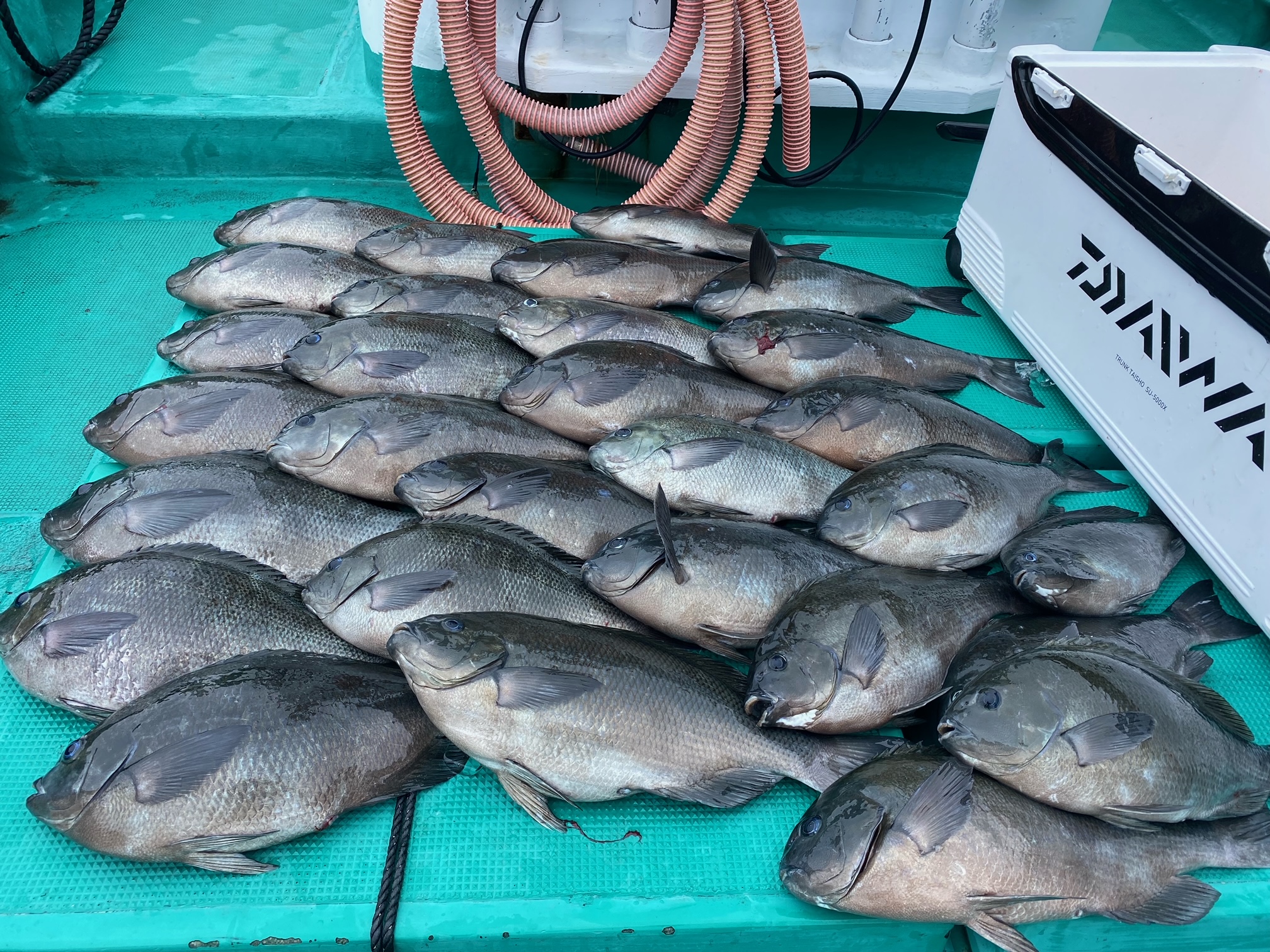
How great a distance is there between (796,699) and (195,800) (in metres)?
1.20

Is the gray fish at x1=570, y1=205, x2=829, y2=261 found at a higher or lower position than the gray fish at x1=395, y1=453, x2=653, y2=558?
higher

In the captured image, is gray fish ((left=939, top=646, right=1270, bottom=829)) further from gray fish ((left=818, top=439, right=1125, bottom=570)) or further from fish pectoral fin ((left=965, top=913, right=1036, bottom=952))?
gray fish ((left=818, top=439, right=1125, bottom=570))

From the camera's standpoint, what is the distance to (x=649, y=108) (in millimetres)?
3746

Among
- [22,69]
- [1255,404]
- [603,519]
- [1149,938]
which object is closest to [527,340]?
[603,519]

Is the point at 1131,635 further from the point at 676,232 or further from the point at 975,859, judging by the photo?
the point at 676,232

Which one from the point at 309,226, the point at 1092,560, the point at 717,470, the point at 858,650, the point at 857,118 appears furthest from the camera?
the point at 857,118

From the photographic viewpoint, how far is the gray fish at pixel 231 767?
1.60m

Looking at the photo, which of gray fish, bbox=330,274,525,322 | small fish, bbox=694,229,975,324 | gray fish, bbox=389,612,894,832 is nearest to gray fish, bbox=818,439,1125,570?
gray fish, bbox=389,612,894,832

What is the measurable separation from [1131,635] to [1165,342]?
3.04 feet

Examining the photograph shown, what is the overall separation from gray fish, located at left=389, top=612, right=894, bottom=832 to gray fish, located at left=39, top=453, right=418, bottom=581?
526 mm

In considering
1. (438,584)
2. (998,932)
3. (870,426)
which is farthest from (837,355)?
(998,932)

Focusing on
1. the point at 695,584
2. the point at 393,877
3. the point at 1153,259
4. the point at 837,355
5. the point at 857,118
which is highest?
the point at 1153,259

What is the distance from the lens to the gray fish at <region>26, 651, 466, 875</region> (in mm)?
1596

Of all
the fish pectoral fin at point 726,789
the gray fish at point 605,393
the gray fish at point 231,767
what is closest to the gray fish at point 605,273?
the gray fish at point 605,393
